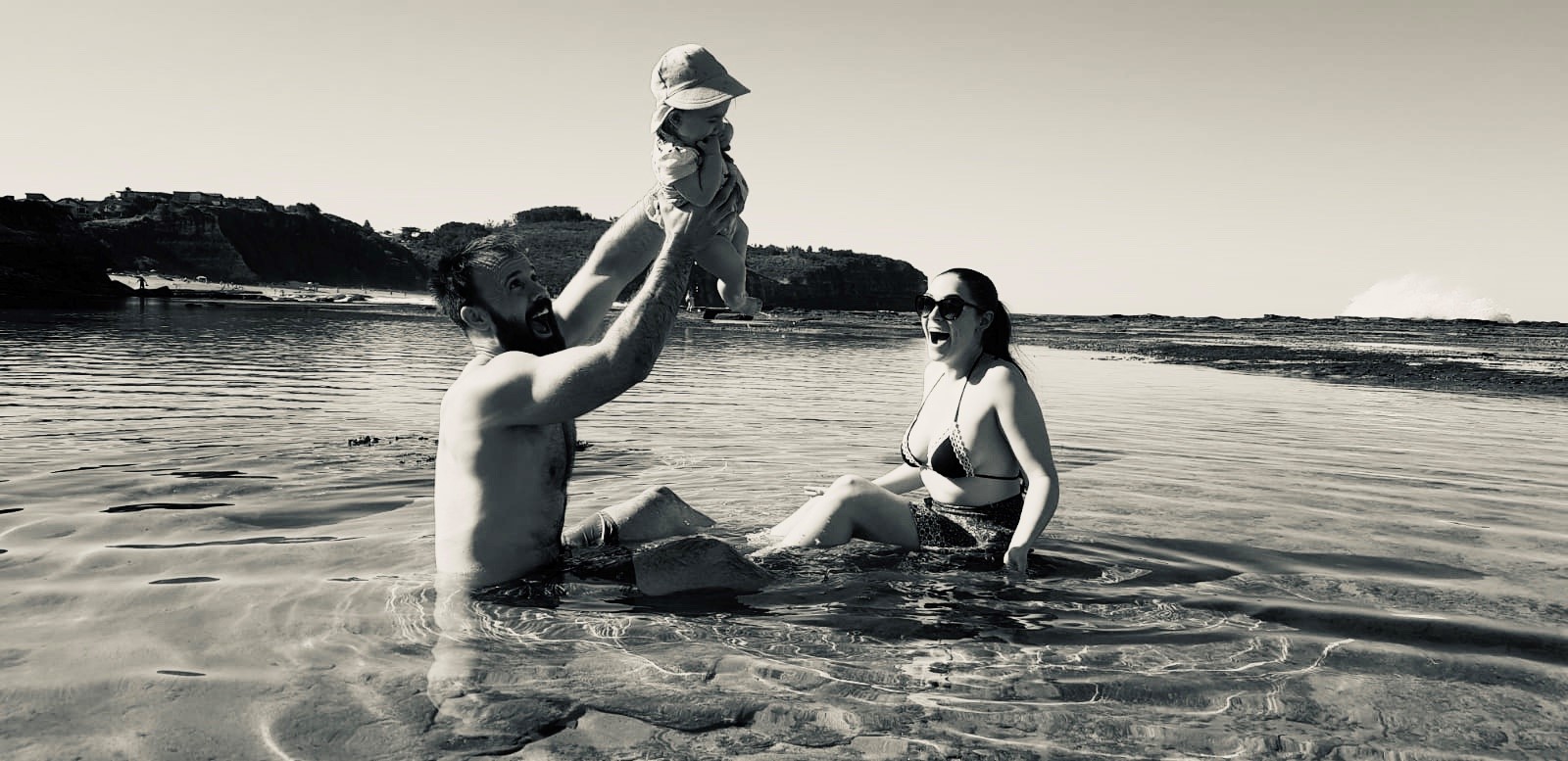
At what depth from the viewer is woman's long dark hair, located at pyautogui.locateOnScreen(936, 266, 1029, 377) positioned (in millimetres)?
5035

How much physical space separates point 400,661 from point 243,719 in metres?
0.63

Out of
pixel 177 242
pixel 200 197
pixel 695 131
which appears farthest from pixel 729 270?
pixel 200 197

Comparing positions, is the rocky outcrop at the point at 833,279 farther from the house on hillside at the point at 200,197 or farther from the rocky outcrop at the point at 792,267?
the house on hillside at the point at 200,197

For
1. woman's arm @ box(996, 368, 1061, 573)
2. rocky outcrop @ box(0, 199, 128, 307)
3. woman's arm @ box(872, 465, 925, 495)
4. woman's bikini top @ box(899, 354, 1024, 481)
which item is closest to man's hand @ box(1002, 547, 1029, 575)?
woman's arm @ box(996, 368, 1061, 573)

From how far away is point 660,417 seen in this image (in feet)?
40.5

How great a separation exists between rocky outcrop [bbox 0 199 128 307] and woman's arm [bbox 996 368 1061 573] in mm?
56615

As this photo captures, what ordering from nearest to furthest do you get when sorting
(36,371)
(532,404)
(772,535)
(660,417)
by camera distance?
(532,404) → (772,535) → (660,417) → (36,371)

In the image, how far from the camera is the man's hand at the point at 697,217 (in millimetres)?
3691

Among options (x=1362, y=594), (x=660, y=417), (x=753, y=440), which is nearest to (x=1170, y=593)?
(x=1362, y=594)

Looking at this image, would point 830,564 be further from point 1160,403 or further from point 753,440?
point 1160,403

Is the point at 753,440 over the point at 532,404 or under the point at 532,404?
under

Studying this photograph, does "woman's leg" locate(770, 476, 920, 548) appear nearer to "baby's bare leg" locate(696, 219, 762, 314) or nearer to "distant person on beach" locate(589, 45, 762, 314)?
"baby's bare leg" locate(696, 219, 762, 314)

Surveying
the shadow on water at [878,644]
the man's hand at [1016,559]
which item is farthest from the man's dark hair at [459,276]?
the man's hand at [1016,559]

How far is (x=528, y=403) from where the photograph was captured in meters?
3.67
